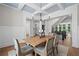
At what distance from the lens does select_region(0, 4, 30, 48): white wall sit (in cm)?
155

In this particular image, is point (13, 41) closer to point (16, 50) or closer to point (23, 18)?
point (16, 50)

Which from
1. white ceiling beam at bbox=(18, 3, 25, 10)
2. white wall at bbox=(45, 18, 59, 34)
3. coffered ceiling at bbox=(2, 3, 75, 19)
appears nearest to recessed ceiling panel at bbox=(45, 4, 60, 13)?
coffered ceiling at bbox=(2, 3, 75, 19)

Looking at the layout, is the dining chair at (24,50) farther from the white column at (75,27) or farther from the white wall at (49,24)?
the white column at (75,27)

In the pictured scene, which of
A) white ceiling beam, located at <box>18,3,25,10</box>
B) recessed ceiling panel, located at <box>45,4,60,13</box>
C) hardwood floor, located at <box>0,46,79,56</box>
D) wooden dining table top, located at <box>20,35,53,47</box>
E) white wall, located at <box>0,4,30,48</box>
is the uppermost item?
white ceiling beam, located at <box>18,3,25,10</box>

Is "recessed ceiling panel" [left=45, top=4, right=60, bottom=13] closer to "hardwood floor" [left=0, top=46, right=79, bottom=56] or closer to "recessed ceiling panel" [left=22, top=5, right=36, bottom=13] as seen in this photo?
"recessed ceiling panel" [left=22, top=5, right=36, bottom=13]

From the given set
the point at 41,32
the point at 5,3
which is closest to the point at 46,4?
the point at 41,32

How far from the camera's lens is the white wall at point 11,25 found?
155cm

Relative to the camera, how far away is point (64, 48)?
1.63 m

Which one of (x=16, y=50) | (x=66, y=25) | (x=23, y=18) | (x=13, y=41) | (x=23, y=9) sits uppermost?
(x=23, y=9)

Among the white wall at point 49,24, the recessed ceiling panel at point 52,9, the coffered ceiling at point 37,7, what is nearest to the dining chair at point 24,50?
the white wall at point 49,24

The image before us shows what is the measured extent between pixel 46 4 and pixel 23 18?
0.47 meters

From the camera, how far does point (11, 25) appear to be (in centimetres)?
159

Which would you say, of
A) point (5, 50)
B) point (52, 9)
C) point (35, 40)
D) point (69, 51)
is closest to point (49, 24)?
point (52, 9)

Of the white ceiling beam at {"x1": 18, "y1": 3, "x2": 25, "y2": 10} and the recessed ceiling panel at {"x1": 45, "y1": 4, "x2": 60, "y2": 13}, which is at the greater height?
the white ceiling beam at {"x1": 18, "y1": 3, "x2": 25, "y2": 10}
